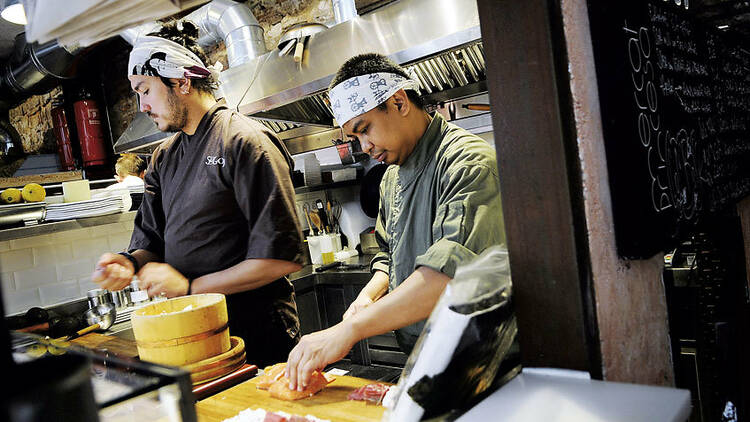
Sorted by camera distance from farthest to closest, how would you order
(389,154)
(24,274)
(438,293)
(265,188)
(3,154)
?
(3,154) → (24,274) → (265,188) → (389,154) → (438,293)

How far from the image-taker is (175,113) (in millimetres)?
2295

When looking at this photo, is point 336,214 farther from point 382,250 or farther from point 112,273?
point 112,273

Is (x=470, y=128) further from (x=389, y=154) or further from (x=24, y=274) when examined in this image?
(x=24, y=274)

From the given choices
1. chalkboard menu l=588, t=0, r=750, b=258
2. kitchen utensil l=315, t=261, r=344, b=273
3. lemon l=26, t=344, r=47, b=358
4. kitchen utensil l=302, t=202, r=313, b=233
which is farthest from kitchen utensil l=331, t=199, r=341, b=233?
lemon l=26, t=344, r=47, b=358

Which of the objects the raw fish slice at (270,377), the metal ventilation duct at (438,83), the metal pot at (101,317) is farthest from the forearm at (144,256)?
the metal ventilation duct at (438,83)

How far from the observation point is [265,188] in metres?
2.13

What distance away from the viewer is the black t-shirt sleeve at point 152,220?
2.50 m

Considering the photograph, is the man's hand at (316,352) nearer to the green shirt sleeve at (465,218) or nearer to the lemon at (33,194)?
the green shirt sleeve at (465,218)

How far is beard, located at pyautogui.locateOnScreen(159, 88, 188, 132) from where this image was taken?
2285 millimetres

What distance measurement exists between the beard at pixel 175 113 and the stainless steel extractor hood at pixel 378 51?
37.2 inches

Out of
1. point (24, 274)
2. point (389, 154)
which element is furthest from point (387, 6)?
point (24, 274)

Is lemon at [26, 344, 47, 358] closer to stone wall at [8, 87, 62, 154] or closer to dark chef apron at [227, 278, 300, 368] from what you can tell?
dark chef apron at [227, 278, 300, 368]

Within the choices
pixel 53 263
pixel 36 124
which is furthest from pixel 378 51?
pixel 36 124

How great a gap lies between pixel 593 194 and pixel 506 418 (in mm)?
448
